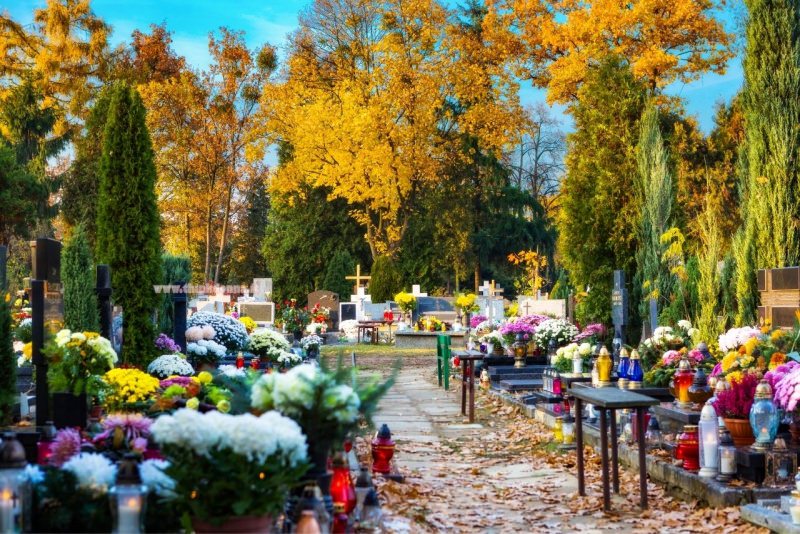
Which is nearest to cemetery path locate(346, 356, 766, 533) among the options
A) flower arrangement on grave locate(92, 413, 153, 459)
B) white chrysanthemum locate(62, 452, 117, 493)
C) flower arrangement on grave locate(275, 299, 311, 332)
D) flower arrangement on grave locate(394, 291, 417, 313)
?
flower arrangement on grave locate(92, 413, 153, 459)

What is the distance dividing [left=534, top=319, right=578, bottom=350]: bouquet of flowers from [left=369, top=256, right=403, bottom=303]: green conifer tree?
18.0 m

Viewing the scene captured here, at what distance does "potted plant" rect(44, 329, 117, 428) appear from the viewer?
758 cm

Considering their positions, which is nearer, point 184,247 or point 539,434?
point 539,434

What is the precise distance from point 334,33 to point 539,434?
98.1ft

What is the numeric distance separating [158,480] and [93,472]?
37 centimetres

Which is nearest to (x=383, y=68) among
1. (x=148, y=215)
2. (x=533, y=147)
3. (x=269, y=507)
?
(x=533, y=147)

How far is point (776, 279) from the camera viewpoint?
1400 centimetres

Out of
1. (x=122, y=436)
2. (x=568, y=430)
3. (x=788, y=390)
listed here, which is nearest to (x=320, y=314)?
(x=568, y=430)

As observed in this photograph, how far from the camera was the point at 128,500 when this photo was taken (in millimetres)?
4434

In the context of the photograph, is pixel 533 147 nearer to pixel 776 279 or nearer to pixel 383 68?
Answer: pixel 383 68

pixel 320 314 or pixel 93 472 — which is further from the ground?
pixel 320 314

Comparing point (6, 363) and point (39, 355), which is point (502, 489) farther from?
point (6, 363)

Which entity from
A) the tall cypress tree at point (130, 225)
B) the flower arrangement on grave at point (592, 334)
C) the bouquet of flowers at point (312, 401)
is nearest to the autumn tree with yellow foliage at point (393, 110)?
the flower arrangement on grave at point (592, 334)

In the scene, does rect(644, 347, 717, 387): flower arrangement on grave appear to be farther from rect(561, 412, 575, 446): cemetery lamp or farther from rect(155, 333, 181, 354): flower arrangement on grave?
rect(155, 333, 181, 354): flower arrangement on grave
